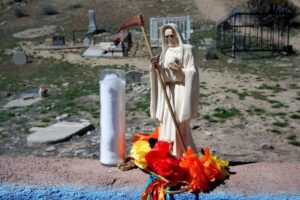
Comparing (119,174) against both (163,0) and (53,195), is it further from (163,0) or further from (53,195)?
(163,0)

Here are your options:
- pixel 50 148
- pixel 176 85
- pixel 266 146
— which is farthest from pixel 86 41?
pixel 176 85

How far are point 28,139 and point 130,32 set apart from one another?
1257cm

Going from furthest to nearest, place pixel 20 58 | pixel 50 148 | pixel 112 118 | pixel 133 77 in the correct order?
pixel 20 58, pixel 133 77, pixel 50 148, pixel 112 118

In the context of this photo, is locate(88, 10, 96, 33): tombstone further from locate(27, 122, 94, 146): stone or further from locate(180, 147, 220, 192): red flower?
locate(180, 147, 220, 192): red flower

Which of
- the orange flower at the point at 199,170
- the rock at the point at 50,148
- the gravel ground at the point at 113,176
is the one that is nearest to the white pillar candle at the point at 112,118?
the gravel ground at the point at 113,176

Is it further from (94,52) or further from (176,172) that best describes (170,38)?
(94,52)

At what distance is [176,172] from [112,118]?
97cm

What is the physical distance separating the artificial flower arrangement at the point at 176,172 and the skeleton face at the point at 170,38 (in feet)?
3.43

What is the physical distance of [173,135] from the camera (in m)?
5.23

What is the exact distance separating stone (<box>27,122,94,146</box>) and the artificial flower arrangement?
14.1 ft

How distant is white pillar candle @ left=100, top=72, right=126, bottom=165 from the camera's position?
5203mm

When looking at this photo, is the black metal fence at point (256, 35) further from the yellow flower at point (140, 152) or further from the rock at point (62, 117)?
the yellow flower at point (140, 152)

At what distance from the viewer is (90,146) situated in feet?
28.2

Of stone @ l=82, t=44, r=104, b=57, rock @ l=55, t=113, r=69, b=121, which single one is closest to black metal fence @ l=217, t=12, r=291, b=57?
stone @ l=82, t=44, r=104, b=57
